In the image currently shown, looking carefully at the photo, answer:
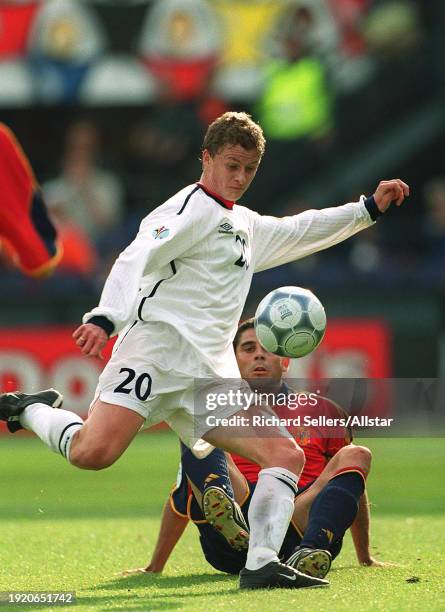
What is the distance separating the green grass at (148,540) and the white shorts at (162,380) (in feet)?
Result: 2.41

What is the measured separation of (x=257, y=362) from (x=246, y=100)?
41.6 feet

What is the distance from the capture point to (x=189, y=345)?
582 cm

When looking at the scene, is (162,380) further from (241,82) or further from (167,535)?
(241,82)

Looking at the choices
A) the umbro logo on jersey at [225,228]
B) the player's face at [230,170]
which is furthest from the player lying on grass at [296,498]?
the player's face at [230,170]

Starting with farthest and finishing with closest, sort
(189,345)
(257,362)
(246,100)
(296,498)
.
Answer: (246,100) < (257,362) < (296,498) < (189,345)

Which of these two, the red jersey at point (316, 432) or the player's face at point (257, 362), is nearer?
the red jersey at point (316, 432)

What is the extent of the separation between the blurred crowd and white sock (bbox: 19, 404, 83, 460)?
10664 mm

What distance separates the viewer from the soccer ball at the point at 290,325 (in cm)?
610

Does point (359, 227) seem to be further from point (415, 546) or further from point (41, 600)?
point (41, 600)

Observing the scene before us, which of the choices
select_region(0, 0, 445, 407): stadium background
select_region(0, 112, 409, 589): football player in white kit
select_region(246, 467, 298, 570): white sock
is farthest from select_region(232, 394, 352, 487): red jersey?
select_region(0, 0, 445, 407): stadium background

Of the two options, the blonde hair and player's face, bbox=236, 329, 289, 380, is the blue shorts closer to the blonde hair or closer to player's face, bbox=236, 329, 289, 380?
player's face, bbox=236, 329, 289, 380

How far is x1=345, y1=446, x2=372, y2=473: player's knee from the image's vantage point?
5980 millimetres

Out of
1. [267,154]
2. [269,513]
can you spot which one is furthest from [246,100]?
[269,513]

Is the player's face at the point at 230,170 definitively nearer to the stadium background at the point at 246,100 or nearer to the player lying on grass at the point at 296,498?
the player lying on grass at the point at 296,498
